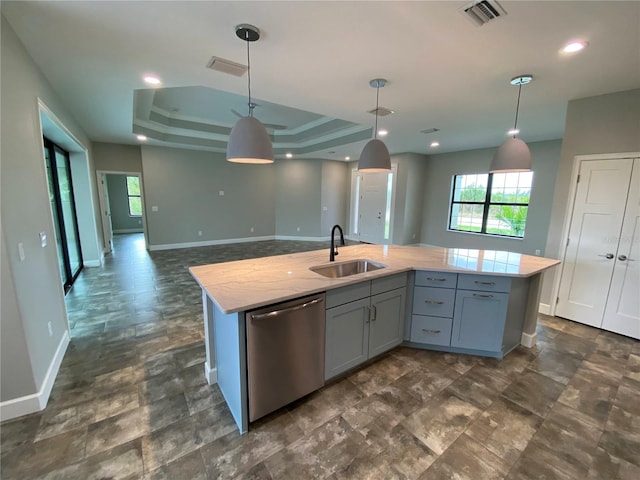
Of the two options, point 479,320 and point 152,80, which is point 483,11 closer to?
point 479,320

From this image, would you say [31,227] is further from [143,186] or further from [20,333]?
[143,186]

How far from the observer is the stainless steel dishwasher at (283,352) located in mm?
1661

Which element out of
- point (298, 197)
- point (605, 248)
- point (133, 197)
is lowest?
point (605, 248)

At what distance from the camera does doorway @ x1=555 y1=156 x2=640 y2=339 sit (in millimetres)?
2910

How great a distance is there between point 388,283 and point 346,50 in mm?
1958

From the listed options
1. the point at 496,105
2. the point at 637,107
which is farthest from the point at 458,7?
the point at 637,107

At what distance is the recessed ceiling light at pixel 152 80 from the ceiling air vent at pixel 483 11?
2.84 metres

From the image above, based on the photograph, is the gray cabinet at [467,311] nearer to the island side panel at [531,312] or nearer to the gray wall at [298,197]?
the island side panel at [531,312]

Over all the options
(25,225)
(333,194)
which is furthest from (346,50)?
(333,194)

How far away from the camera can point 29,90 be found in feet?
7.35

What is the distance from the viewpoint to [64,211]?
177 inches

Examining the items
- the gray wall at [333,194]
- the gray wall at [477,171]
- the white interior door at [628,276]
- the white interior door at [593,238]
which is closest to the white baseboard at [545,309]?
the white interior door at [593,238]

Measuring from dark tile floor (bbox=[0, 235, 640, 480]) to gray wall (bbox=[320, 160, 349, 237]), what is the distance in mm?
6231

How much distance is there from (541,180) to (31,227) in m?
7.71
